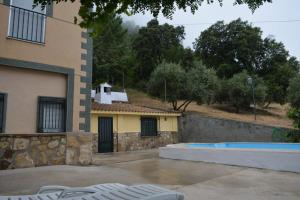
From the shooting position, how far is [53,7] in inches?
344

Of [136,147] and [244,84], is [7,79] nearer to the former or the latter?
[136,147]

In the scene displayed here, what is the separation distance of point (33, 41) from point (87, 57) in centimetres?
185

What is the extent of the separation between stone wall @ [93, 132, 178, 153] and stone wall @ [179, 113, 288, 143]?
107cm

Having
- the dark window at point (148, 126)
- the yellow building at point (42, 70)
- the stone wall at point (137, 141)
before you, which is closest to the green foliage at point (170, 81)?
Result: the stone wall at point (137, 141)

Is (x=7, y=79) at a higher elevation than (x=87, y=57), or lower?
lower

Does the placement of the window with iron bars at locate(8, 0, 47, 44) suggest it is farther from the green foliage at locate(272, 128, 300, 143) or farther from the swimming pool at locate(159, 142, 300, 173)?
the green foliage at locate(272, 128, 300, 143)

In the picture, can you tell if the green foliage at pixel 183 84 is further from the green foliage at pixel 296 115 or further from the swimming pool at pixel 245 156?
the swimming pool at pixel 245 156

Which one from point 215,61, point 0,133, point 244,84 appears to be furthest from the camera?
point 215,61

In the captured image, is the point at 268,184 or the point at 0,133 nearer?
the point at 268,184

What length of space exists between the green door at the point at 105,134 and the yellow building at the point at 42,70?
16.2 feet

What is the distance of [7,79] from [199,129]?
12592 mm

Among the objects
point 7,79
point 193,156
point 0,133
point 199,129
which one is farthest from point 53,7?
point 199,129

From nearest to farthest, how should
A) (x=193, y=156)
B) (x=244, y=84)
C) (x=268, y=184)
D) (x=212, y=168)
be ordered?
(x=268, y=184) → (x=212, y=168) → (x=193, y=156) → (x=244, y=84)

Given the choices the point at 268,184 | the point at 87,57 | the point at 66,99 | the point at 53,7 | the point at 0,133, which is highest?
the point at 53,7
